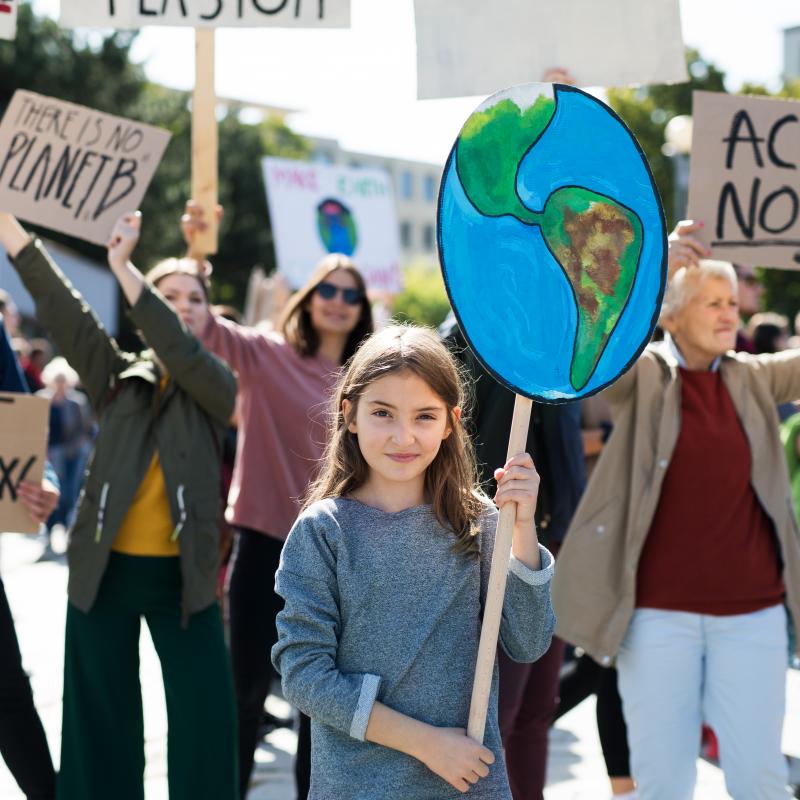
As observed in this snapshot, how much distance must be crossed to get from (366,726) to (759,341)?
5531mm

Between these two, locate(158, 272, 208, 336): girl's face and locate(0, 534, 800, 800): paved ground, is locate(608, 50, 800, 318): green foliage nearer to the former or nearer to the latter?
locate(0, 534, 800, 800): paved ground

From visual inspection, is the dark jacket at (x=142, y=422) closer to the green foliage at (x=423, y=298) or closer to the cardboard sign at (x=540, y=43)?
the cardboard sign at (x=540, y=43)

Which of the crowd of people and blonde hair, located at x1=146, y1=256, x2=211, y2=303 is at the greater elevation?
blonde hair, located at x1=146, y1=256, x2=211, y2=303

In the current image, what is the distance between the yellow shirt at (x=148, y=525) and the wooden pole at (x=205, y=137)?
0.93 metres

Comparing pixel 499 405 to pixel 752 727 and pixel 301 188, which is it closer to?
pixel 752 727

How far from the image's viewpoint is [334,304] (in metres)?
4.80

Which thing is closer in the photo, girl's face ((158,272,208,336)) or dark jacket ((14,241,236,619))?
dark jacket ((14,241,236,619))

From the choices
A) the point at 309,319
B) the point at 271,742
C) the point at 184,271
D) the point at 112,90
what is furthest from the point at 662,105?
the point at 184,271

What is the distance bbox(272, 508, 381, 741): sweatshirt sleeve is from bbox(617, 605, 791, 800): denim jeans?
1574 mm

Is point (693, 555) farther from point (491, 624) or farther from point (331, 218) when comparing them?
point (331, 218)

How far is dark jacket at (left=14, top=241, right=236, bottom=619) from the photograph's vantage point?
407cm

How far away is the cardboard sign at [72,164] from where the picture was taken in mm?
4438

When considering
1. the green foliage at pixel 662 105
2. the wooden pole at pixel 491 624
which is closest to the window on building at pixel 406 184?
the green foliage at pixel 662 105

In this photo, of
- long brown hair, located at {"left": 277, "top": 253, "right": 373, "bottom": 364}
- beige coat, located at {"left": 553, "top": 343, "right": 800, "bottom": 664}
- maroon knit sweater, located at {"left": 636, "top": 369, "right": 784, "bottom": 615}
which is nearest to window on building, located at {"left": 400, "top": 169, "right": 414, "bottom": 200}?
long brown hair, located at {"left": 277, "top": 253, "right": 373, "bottom": 364}
